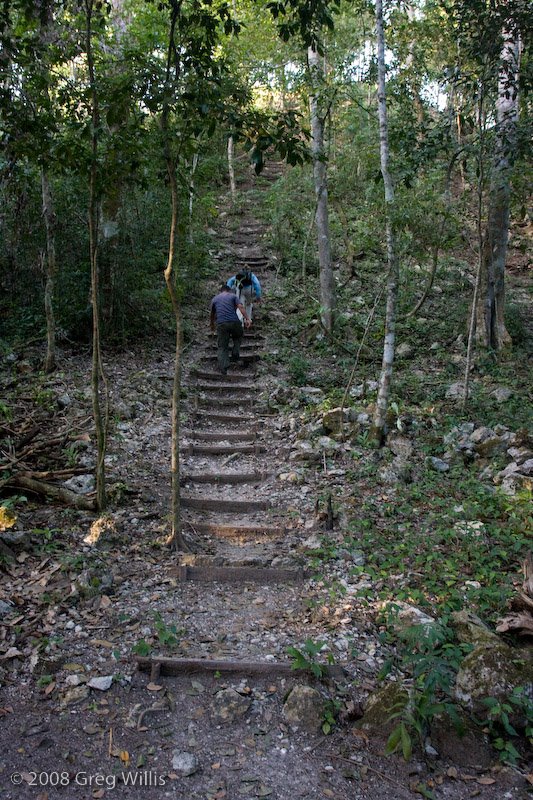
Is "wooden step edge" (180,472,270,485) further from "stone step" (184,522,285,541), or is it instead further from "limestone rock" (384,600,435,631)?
"limestone rock" (384,600,435,631)

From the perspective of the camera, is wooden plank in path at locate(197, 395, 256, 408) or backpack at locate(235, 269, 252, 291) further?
backpack at locate(235, 269, 252, 291)

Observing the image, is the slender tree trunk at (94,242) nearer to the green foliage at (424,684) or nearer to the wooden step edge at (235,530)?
the wooden step edge at (235,530)

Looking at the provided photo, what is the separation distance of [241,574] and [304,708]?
1.70 metres

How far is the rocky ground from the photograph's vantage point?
295 cm

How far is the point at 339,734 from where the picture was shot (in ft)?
10.6

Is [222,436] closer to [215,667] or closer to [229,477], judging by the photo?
[229,477]

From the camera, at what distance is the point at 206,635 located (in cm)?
412

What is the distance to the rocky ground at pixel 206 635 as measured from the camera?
2.95 meters

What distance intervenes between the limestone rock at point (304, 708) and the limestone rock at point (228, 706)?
0.87 ft

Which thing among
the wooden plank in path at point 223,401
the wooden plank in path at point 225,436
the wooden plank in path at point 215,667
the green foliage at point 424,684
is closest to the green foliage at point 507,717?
the green foliage at point 424,684

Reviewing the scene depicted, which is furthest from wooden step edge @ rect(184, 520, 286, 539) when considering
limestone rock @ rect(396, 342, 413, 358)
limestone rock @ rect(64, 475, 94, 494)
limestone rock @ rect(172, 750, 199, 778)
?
limestone rock @ rect(396, 342, 413, 358)

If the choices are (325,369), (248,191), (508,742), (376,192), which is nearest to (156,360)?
(325,369)

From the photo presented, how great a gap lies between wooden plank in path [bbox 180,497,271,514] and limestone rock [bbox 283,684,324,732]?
303 cm

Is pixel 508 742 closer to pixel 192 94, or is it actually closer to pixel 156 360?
pixel 192 94
